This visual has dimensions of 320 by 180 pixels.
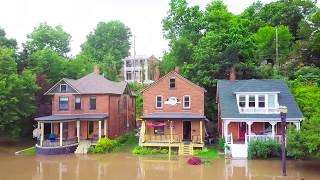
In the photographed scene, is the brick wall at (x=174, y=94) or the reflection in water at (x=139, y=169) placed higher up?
the brick wall at (x=174, y=94)

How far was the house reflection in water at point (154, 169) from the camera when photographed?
25344mm

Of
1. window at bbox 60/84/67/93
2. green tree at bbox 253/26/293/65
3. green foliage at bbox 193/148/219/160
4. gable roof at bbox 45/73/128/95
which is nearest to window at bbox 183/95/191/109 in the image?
green foliage at bbox 193/148/219/160

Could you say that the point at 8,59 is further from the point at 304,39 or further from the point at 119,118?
the point at 304,39

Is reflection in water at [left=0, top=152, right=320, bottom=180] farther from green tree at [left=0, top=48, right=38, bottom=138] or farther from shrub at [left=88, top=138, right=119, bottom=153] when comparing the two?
green tree at [left=0, top=48, right=38, bottom=138]

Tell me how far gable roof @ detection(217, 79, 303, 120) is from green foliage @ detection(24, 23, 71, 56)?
39.0 m

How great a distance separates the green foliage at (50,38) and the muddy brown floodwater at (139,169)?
3691cm

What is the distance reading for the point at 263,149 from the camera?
103ft

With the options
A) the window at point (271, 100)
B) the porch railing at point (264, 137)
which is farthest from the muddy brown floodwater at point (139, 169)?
the window at point (271, 100)

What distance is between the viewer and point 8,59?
4147cm

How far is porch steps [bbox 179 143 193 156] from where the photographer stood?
34.8 meters

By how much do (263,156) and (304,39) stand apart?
86.0 ft

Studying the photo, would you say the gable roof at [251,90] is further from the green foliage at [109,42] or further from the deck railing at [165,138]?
the green foliage at [109,42]

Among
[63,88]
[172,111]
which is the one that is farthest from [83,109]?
[172,111]

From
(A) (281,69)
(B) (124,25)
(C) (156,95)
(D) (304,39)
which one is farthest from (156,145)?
(B) (124,25)
